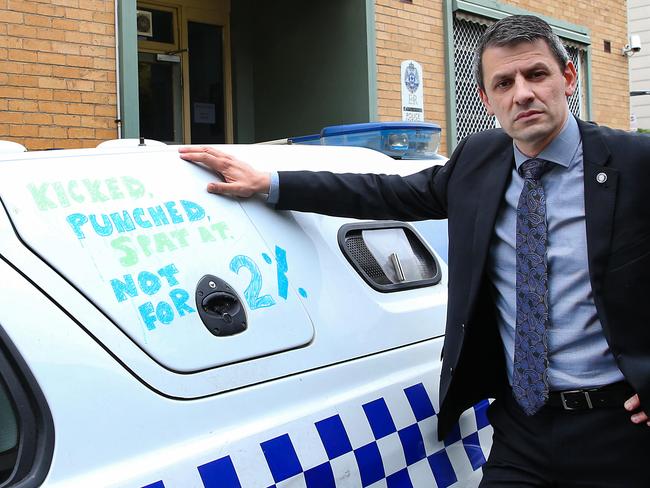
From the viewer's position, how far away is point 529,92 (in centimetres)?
192

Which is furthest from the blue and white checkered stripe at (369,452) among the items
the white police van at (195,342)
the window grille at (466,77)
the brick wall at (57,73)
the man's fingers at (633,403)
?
the window grille at (466,77)

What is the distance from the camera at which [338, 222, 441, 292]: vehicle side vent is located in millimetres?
2143

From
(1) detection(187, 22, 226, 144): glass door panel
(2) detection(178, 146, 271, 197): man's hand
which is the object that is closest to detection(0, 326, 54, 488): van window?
(2) detection(178, 146, 271, 197): man's hand

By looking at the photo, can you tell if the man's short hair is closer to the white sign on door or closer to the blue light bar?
the blue light bar

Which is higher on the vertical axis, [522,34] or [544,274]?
[522,34]

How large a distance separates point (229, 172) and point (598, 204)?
877mm

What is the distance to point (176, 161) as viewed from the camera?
192cm

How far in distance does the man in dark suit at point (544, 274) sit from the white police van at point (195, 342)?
0.12 m

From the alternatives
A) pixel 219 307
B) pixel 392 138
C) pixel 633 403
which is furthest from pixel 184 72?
pixel 633 403

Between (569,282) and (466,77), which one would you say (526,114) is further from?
(466,77)

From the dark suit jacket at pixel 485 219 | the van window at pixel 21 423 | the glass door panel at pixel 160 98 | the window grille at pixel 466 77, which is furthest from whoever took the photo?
the window grille at pixel 466 77

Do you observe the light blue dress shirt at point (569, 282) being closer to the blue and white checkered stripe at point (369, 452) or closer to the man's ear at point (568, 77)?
the man's ear at point (568, 77)

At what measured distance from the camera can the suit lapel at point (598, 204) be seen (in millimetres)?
1793

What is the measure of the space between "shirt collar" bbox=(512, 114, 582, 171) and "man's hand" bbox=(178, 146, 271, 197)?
694mm
